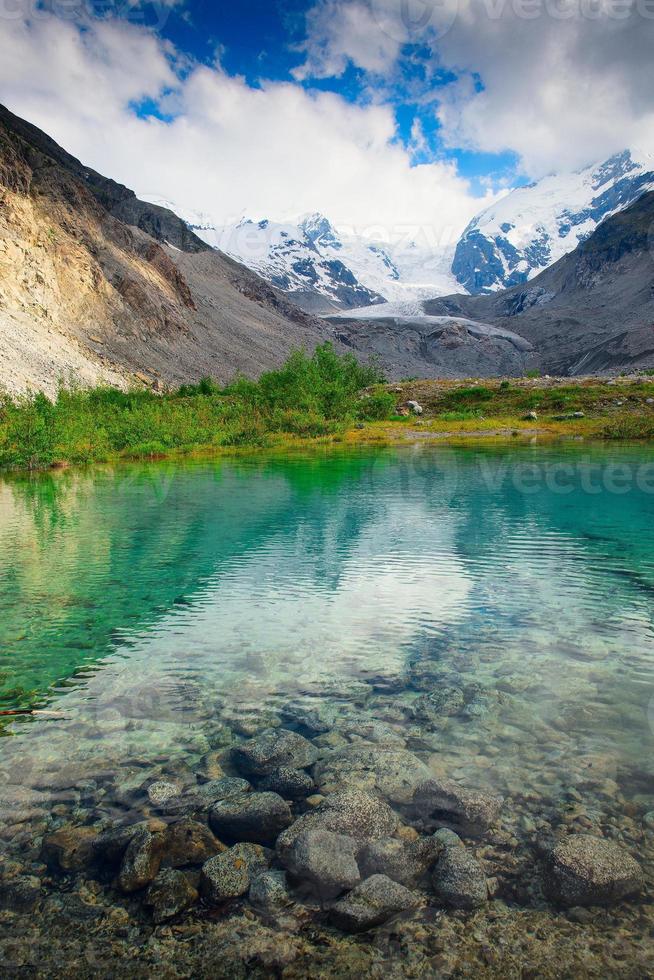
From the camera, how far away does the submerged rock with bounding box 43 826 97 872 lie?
16.2ft

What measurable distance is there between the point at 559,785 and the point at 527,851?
1.04m

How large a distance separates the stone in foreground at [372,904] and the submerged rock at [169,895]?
3.48ft

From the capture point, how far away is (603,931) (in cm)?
428

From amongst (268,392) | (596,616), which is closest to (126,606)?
(596,616)

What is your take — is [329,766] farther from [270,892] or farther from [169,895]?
[169,895]

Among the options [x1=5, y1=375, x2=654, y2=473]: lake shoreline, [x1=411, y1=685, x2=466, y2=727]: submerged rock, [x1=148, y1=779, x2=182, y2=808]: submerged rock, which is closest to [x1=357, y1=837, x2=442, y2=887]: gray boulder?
[x1=148, y1=779, x2=182, y2=808]: submerged rock

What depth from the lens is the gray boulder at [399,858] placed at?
4816 millimetres

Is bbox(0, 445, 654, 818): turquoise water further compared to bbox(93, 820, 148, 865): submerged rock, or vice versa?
bbox(0, 445, 654, 818): turquoise water

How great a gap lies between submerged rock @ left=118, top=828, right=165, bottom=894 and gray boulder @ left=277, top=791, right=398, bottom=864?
95 centimetres

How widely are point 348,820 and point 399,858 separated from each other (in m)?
0.55

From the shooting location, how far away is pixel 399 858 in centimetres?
495

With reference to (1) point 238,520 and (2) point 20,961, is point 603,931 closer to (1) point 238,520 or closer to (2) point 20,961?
(2) point 20,961

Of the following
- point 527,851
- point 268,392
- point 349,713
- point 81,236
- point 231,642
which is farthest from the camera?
point 81,236

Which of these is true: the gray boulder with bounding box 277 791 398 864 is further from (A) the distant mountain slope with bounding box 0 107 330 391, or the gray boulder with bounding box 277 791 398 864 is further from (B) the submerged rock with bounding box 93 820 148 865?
(A) the distant mountain slope with bounding box 0 107 330 391
